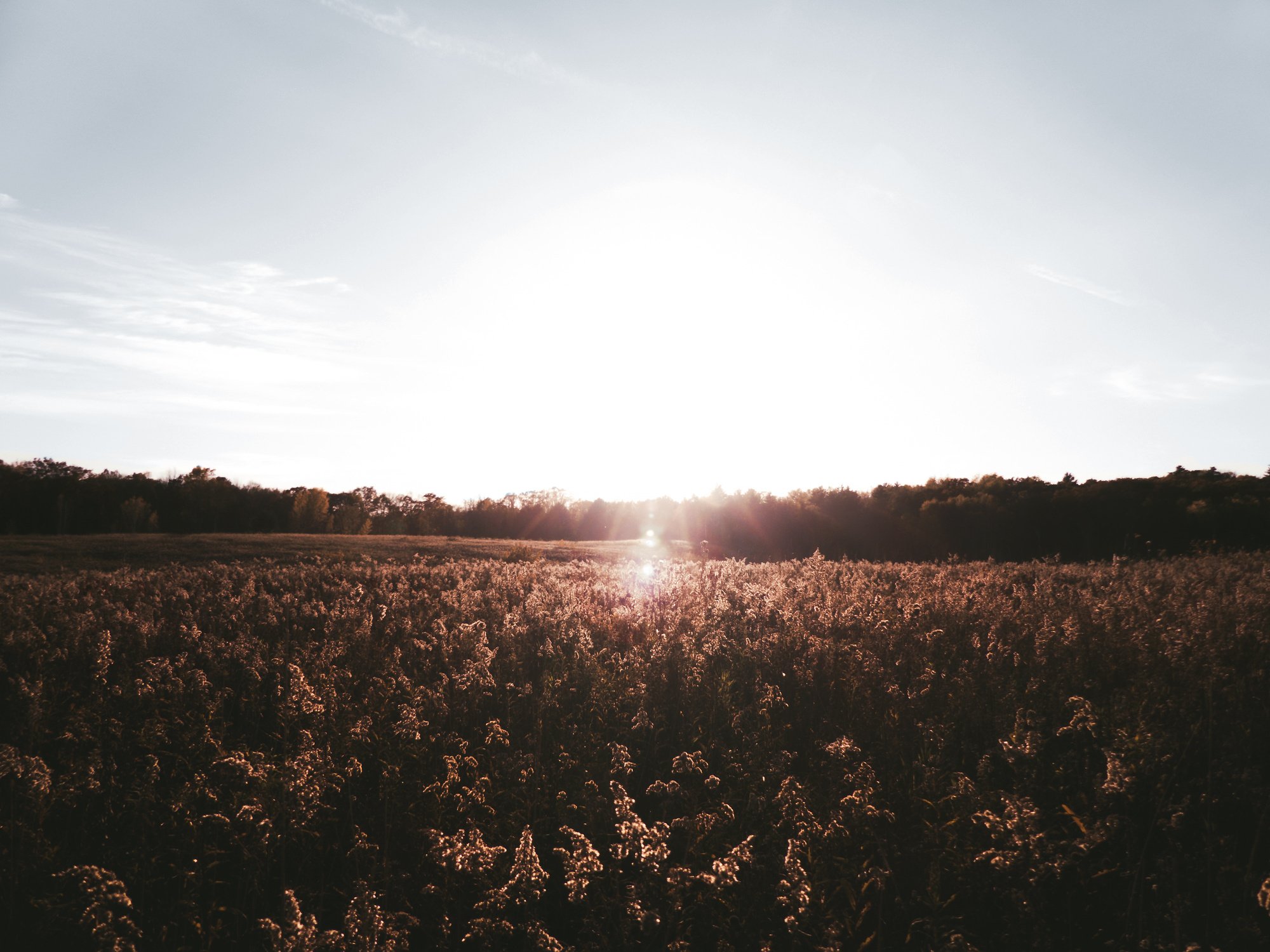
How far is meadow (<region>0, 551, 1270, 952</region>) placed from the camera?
3.06 meters

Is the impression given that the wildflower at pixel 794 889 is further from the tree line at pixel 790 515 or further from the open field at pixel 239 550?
the open field at pixel 239 550

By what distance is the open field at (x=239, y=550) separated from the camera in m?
20.9

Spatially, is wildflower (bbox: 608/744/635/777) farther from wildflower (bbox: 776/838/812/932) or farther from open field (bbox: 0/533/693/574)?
open field (bbox: 0/533/693/574)

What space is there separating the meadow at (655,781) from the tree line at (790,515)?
10.0 meters

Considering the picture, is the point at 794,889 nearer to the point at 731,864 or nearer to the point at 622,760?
the point at 731,864

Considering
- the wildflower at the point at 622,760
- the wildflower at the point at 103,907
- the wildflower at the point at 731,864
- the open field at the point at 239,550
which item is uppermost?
the wildflower at the point at 622,760

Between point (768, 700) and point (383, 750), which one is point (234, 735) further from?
point (768, 700)

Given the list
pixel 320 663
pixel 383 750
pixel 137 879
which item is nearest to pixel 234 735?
pixel 320 663

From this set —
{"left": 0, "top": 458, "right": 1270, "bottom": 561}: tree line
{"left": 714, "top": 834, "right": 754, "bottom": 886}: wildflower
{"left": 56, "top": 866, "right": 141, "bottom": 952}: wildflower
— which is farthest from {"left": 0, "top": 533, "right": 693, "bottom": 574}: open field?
{"left": 714, "top": 834, "right": 754, "bottom": 886}: wildflower

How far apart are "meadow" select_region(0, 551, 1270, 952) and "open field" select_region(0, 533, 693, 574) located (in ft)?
50.2

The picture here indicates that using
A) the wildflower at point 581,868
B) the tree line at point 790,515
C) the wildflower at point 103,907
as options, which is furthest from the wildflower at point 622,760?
the tree line at point 790,515

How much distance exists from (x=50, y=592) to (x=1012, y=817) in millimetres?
13855

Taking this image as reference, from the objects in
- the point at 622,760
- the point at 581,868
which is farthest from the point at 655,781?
the point at 581,868

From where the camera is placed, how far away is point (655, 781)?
4.07 metres
